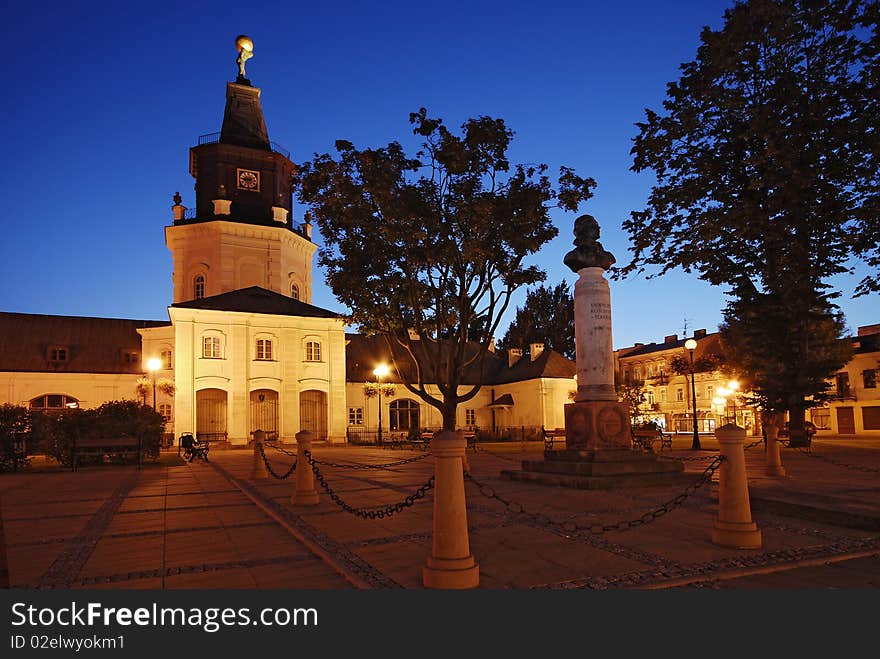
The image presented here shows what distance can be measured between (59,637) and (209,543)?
2870 mm

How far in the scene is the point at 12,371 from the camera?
36.0 meters

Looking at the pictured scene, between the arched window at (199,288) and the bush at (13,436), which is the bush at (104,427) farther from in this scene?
the arched window at (199,288)

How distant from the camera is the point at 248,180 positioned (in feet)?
140

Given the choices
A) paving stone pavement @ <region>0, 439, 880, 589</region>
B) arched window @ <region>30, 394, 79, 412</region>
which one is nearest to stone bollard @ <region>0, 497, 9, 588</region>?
paving stone pavement @ <region>0, 439, 880, 589</region>

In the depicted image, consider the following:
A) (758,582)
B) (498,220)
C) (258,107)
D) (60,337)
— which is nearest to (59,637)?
(758,582)

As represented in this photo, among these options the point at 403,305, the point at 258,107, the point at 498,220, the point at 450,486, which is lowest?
the point at 450,486

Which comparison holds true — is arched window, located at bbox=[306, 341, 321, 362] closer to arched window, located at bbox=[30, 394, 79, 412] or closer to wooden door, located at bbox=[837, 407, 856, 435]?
arched window, located at bbox=[30, 394, 79, 412]

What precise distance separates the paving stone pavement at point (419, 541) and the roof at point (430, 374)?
30.2m

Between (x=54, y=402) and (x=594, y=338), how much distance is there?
3615cm

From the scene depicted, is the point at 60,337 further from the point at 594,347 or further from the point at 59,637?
the point at 59,637

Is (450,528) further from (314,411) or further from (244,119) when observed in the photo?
(244,119)

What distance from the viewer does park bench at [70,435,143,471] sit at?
18220 mm

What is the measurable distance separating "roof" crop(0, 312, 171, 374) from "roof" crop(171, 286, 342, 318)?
19.2 feet

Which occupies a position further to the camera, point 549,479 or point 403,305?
point 403,305
